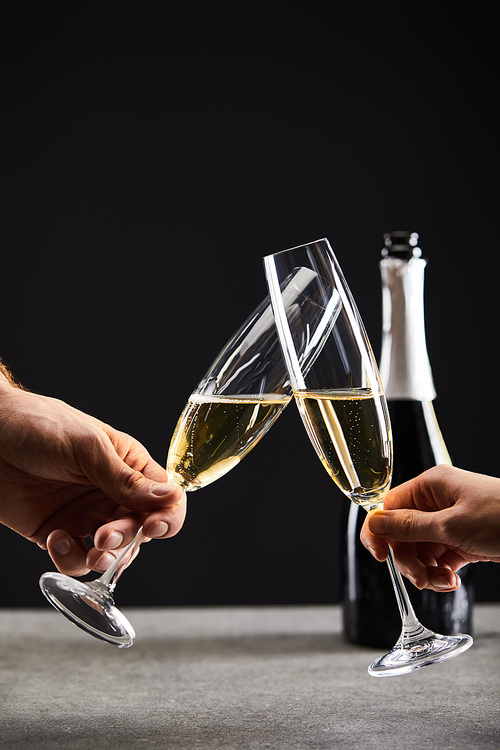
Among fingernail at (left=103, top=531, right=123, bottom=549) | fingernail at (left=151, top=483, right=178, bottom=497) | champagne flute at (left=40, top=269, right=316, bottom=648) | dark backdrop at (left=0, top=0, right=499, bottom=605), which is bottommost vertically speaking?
fingernail at (left=103, top=531, right=123, bottom=549)

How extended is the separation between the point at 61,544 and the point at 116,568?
7.5 inches

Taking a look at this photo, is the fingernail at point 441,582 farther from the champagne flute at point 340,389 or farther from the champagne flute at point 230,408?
the champagne flute at point 230,408

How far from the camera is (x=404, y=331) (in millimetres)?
1289

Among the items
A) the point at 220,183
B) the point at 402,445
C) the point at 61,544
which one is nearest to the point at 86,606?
the point at 61,544

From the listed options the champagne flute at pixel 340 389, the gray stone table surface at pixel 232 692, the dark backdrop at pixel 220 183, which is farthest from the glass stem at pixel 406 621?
the dark backdrop at pixel 220 183

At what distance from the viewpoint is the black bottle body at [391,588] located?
123 centimetres

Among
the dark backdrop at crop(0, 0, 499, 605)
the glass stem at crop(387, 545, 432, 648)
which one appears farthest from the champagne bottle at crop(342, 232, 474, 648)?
the dark backdrop at crop(0, 0, 499, 605)

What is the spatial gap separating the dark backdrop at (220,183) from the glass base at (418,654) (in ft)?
3.38

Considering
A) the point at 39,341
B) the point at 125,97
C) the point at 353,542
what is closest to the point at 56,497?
the point at 353,542

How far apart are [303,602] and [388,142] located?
109 cm

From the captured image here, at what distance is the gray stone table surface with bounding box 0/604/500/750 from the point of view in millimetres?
873

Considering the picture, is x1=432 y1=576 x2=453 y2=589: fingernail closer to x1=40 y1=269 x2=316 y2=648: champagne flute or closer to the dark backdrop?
x1=40 y1=269 x2=316 y2=648: champagne flute

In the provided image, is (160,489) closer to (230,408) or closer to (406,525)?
(230,408)

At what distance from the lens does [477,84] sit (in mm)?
1871
